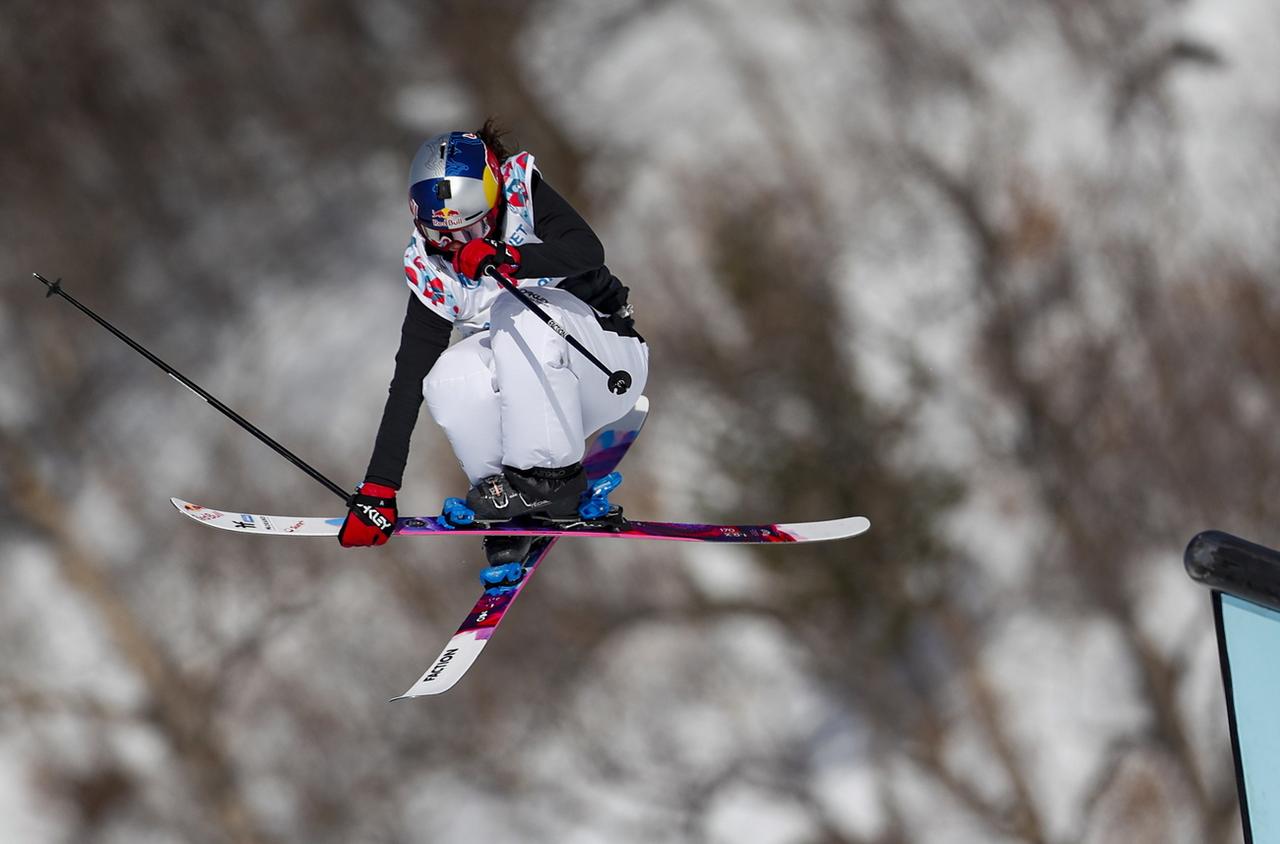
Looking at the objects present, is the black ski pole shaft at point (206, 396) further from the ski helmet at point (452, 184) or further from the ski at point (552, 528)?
the ski helmet at point (452, 184)

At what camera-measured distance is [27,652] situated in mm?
10367

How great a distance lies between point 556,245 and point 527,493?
103cm

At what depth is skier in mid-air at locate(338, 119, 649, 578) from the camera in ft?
13.9

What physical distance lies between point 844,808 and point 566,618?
2.78 meters

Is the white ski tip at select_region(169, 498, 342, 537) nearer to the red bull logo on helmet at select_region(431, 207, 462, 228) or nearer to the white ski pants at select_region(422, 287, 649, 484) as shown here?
the white ski pants at select_region(422, 287, 649, 484)

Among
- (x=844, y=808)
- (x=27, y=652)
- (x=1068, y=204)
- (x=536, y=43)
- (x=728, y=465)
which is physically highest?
(x=536, y=43)

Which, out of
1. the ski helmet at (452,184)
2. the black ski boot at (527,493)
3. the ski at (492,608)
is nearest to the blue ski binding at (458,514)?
the black ski boot at (527,493)

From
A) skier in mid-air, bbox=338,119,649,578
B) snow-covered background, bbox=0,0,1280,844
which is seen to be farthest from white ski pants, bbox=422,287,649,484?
snow-covered background, bbox=0,0,1280,844

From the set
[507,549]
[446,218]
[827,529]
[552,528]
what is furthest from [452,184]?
[827,529]

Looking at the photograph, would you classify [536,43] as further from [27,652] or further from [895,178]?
[27,652]

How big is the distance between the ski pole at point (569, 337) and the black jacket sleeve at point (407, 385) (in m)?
0.34

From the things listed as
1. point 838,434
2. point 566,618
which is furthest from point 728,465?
point 566,618

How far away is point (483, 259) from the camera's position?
13.2ft

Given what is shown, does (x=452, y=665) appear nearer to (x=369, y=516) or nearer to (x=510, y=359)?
(x=369, y=516)
